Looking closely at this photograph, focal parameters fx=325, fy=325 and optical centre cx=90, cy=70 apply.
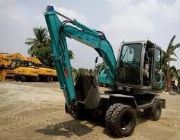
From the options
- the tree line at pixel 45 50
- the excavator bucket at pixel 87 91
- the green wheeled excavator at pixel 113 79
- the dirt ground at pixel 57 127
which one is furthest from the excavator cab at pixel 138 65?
the tree line at pixel 45 50

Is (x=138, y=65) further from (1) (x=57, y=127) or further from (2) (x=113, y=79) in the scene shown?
(1) (x=57, y=127)

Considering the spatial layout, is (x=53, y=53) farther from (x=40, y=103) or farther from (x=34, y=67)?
(x=34, y=67)

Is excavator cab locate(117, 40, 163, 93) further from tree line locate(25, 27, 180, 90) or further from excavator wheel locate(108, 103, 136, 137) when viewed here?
tree line locate(25, 27, 180, 90)

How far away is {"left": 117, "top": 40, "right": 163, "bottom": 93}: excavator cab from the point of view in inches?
400

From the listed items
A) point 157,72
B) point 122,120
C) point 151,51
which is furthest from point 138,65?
point 122,120

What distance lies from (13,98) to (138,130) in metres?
8.23

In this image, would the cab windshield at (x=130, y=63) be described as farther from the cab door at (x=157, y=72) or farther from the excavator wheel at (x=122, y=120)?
the excavator wheel at (x=122, y=120)

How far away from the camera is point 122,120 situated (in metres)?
8.84

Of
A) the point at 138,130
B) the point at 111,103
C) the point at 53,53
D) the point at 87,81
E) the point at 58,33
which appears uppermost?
the point at 58,33

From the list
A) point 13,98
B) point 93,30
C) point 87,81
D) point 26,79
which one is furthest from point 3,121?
point 26,79

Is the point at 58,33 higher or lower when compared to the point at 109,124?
higher

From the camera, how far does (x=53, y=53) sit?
8.44 metres

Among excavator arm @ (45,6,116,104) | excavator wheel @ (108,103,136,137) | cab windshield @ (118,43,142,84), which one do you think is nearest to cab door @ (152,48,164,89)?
cab windshield @ (118,43,142,84)

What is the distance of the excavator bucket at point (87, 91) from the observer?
881cm
